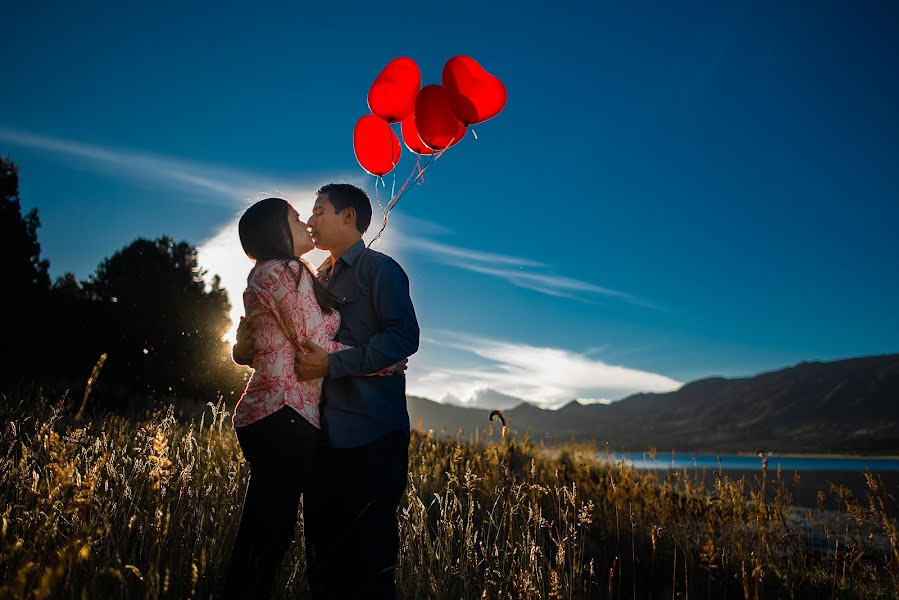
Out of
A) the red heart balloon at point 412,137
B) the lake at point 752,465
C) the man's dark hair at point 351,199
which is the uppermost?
the red heart balloon at point 412,137

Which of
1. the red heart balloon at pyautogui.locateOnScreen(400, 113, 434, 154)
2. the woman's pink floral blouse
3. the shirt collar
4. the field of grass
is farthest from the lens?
the red heart balloon at pyautogui.locateOnScreen(400, 113, 434, 154)

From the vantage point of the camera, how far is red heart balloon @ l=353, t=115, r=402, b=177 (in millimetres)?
3424

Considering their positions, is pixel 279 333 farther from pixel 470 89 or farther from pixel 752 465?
pixel 752 465

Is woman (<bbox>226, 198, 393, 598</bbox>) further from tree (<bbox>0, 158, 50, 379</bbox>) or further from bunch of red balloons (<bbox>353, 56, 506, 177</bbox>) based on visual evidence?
tree (<bbox>0, 158, 50, 379</bbox>)

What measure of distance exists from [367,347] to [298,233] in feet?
1.75

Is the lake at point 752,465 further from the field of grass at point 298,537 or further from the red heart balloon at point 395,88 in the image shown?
the red heart balloon at point 395,88

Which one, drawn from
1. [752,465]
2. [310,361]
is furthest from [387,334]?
[752,465]

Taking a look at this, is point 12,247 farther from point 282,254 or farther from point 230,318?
point 282,254

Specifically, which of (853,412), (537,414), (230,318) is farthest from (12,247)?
(537,414)

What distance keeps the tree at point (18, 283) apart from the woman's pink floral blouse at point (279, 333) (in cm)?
1525

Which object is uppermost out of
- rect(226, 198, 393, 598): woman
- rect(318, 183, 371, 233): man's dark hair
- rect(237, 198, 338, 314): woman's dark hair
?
rect(318, 183, 371, 233): man's dark hair

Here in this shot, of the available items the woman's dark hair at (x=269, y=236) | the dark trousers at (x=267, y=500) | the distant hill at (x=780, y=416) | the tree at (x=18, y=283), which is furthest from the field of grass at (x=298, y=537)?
the distant hill at (x=780, y=416)

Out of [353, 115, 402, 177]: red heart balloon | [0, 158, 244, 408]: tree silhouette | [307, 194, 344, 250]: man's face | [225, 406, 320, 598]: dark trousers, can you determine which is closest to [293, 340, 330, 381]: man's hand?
[225, 406, 320, 598]: dark trousers

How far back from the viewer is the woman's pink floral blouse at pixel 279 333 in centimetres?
185
